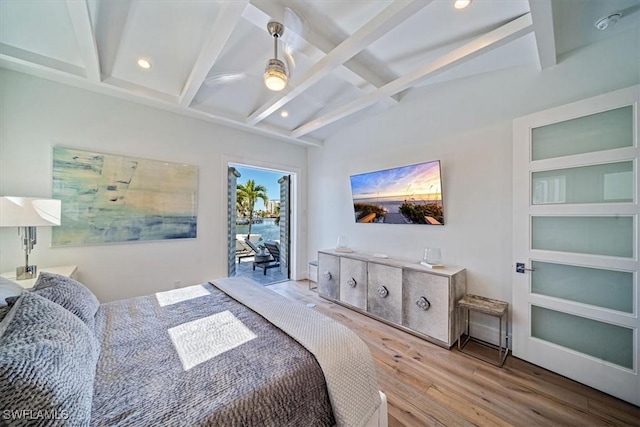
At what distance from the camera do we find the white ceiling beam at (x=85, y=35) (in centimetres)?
161

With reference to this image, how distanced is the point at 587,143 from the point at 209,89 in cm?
397

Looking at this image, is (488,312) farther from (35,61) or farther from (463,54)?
(35,61)

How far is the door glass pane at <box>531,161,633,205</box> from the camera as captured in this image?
1.81 metres

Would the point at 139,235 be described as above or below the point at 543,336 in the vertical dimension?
above

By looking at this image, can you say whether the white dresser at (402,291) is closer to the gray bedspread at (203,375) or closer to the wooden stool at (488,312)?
the wooden stool at (488,312)

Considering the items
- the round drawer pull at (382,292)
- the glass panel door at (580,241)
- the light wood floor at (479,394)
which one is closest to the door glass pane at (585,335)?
the glass panel door at (580,241)

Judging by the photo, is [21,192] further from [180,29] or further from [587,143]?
[587,143]

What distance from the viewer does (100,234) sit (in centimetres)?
272

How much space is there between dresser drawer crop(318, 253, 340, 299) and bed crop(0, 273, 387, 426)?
6.23 ft

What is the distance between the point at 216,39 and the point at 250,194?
598 centimetres

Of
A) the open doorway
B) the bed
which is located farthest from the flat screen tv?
the bed

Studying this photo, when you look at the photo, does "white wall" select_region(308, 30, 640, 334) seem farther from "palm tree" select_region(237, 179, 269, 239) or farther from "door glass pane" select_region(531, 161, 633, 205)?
"palm tree" select_region(237, 179, 269, 239)

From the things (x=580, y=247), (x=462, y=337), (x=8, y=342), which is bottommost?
(x=462, y=337)

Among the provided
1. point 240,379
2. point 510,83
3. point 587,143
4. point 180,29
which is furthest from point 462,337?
point 180,29
